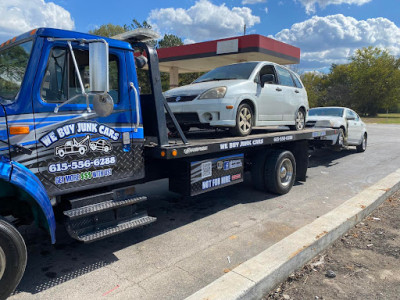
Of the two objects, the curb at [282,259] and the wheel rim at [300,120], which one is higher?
the wheel rim at [300,120]

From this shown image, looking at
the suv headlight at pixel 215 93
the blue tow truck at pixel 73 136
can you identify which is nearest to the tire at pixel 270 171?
the suv headlight at pixel 215 93

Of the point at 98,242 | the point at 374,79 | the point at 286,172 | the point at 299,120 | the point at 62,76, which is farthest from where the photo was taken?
the point at 374,79

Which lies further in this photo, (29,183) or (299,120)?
(299,120)

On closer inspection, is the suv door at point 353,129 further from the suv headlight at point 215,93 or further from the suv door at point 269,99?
the suv headlight at point 215,93

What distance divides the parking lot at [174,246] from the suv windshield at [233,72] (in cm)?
226

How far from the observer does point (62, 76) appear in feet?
10.3

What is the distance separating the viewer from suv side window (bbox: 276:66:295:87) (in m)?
6.95

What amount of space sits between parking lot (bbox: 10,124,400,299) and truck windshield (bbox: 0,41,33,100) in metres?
1.87

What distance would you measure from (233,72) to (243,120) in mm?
1222

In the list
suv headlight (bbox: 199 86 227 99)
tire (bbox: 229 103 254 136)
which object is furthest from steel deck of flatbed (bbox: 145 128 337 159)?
suv headlight (bbox: 199 86 227 99)

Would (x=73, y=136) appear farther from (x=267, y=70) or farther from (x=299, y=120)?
(x=299, y=120)

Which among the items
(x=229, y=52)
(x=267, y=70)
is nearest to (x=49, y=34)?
(x=267, y=70)

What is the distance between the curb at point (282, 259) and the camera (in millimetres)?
2828

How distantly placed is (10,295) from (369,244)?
13.3ft
